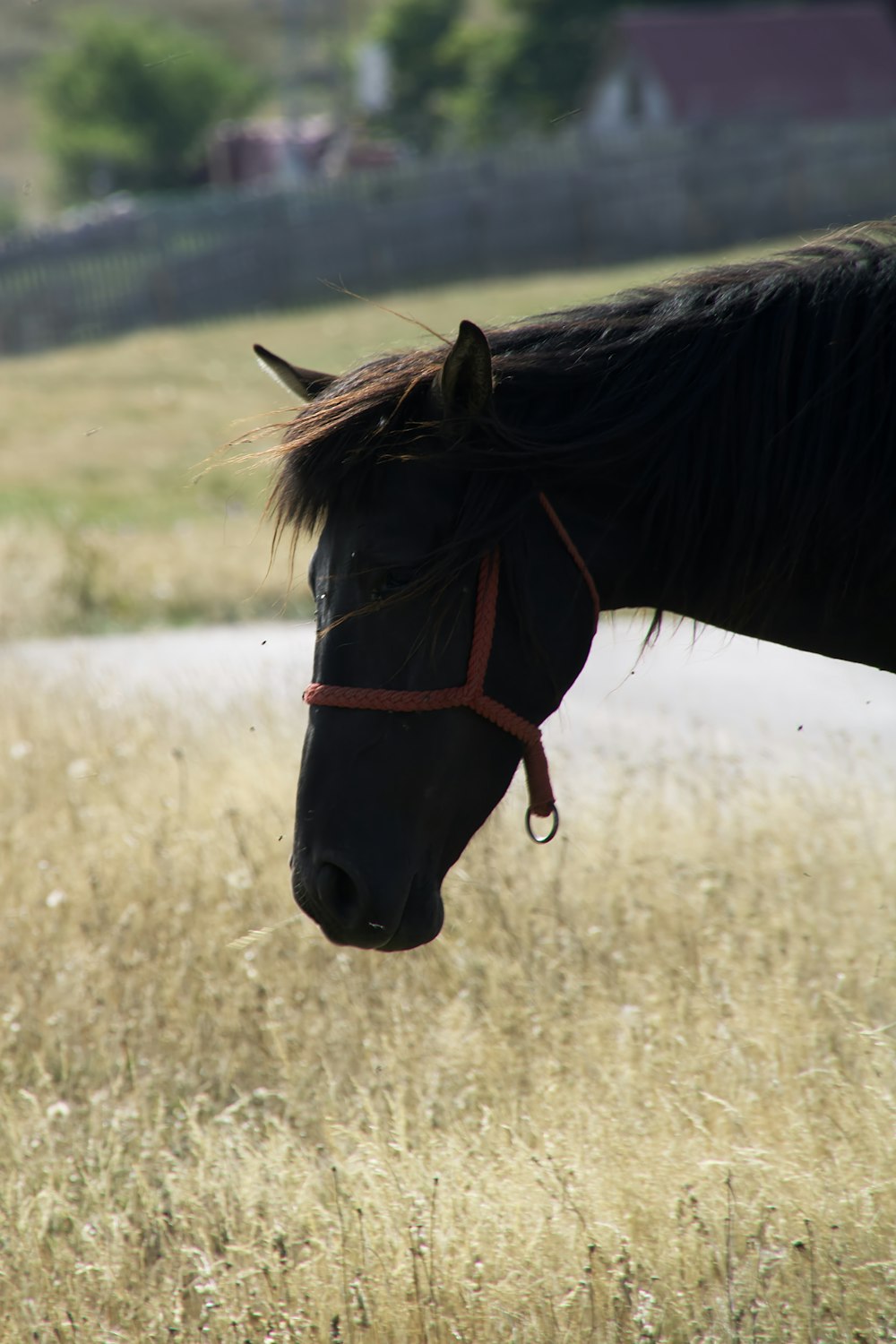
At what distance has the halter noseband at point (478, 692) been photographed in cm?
200

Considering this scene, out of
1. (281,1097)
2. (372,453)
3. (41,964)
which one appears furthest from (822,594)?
(41,964)

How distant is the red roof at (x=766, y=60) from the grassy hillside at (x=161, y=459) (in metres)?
18.2

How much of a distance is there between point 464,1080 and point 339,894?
135 centimetres

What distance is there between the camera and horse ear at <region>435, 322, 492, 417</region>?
191cm

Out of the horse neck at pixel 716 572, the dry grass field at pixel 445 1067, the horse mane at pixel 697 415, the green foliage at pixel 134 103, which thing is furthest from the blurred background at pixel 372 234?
the green foliage at pixel 134 103

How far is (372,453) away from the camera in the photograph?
6.66 ft

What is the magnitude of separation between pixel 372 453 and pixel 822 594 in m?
0.81

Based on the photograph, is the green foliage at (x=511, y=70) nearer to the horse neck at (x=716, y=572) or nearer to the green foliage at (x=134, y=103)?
the green foliage at (x=134, y=103)

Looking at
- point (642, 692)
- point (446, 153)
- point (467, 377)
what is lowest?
point (446, 153)

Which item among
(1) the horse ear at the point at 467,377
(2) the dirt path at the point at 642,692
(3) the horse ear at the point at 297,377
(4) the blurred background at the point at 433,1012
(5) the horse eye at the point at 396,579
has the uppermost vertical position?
(1) the horse ear at the point at 467,377

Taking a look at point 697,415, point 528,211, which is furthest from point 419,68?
point 697,415

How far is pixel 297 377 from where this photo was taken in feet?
7.71

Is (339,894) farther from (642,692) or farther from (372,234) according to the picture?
(372,234)

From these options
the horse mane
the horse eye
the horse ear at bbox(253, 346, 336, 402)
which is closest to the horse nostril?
the horse eye
